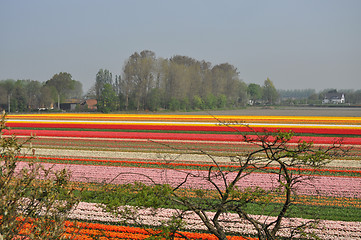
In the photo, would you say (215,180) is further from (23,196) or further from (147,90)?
(147,90)

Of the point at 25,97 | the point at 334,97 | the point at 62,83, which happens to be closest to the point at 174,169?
the point at 25,97

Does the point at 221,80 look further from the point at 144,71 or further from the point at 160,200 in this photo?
the point at 160,200

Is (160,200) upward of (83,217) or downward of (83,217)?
upward

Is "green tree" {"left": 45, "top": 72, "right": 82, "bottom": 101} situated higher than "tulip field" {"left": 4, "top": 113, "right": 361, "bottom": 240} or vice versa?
"green tree" {"left": 45, "top": 72, "right": 82, "bottom": 101}

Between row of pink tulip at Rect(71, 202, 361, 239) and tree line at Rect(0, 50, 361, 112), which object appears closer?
row of pink tulip at Rect(71, 202, 361, 239)

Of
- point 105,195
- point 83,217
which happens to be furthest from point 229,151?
point 105,195

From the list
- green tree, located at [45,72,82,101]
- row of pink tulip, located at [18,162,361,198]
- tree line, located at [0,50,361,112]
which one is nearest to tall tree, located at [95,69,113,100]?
tree line, located at [0,50,361,112]

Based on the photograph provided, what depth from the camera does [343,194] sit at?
1279cm

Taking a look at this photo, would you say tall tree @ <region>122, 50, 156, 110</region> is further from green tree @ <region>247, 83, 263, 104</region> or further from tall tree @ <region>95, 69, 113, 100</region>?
Answer: green tree @ <region>247, 83, 263, 104</region>

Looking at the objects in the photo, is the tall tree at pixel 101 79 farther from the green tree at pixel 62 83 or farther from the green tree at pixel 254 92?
the green tree at pixel 254 92

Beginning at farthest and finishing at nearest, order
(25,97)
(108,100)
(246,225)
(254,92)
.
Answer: (254,92)
(25,97)
(108,100)
(246,225)

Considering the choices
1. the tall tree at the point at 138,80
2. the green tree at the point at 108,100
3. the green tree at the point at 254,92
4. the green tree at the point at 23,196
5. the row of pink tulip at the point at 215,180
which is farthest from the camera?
the green tree at the point at 254,92

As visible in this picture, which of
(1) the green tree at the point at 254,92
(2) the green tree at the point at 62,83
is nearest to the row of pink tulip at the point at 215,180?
(2) the green tree at the point at 62,83

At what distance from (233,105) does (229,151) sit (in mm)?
98165
